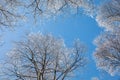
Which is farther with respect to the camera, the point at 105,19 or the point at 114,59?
the point at 114,59

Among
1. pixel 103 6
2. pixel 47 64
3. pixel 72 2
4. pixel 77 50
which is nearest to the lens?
pixel 72 2

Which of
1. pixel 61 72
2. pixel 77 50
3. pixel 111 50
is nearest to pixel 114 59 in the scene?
pixel 111 50

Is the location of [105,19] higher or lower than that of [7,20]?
higher

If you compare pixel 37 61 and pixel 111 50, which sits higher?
pixel 111 50

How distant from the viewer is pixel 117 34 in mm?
20250

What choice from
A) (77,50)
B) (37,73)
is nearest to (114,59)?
(77,50)

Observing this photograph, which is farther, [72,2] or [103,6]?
[103,6]

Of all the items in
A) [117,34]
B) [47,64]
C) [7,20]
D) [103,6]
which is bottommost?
[7,20]

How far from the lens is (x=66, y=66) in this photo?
70.0ft

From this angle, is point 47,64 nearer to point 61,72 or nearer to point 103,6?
point 61,72

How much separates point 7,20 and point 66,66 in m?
10.1

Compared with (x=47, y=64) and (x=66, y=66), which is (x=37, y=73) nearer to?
(x=47, y=64)

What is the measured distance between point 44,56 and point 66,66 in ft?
5.90

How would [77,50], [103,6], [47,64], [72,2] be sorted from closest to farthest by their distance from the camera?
[72,2] < [103,6] < [47,64] < [77,50]
